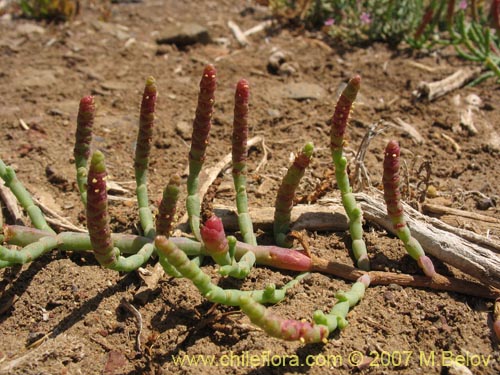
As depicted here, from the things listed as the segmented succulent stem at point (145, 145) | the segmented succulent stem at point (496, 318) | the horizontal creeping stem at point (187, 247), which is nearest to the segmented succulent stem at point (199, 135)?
the horizontal creeping stem at point (187, 247)

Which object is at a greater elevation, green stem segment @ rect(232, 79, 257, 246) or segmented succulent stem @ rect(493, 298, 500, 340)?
green stem segment @ rect(232, 79, 257, 246)

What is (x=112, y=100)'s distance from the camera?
4.48m

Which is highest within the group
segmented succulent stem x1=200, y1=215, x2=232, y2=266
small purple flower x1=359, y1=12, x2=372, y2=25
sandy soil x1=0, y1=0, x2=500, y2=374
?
small purple flower x1=359, y1=12, x2=372, y2=25

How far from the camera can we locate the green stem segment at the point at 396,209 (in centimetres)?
230

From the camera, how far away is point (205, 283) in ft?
6.77

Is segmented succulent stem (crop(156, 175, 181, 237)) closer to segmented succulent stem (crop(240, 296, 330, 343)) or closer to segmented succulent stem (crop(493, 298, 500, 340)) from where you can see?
segmented succulent stem (crop(240, 296, 330, 343))

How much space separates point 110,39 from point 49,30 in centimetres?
66

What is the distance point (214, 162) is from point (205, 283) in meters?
1.70

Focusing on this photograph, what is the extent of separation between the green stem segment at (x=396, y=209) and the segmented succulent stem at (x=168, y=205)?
0.83 metres

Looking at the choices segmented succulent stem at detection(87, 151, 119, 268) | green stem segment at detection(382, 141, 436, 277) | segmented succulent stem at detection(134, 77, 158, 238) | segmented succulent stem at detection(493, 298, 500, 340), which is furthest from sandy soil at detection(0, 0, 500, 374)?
segmented succulent stem at detection(87, 151, 119, 268)

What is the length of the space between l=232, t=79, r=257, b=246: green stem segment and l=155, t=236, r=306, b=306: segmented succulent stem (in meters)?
0.33

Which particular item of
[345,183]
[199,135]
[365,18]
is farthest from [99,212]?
[365,18]

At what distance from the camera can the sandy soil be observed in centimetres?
235

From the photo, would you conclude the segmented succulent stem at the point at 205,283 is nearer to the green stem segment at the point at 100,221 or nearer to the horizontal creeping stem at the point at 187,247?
the horizontal creeping stem at the point at 187,247
